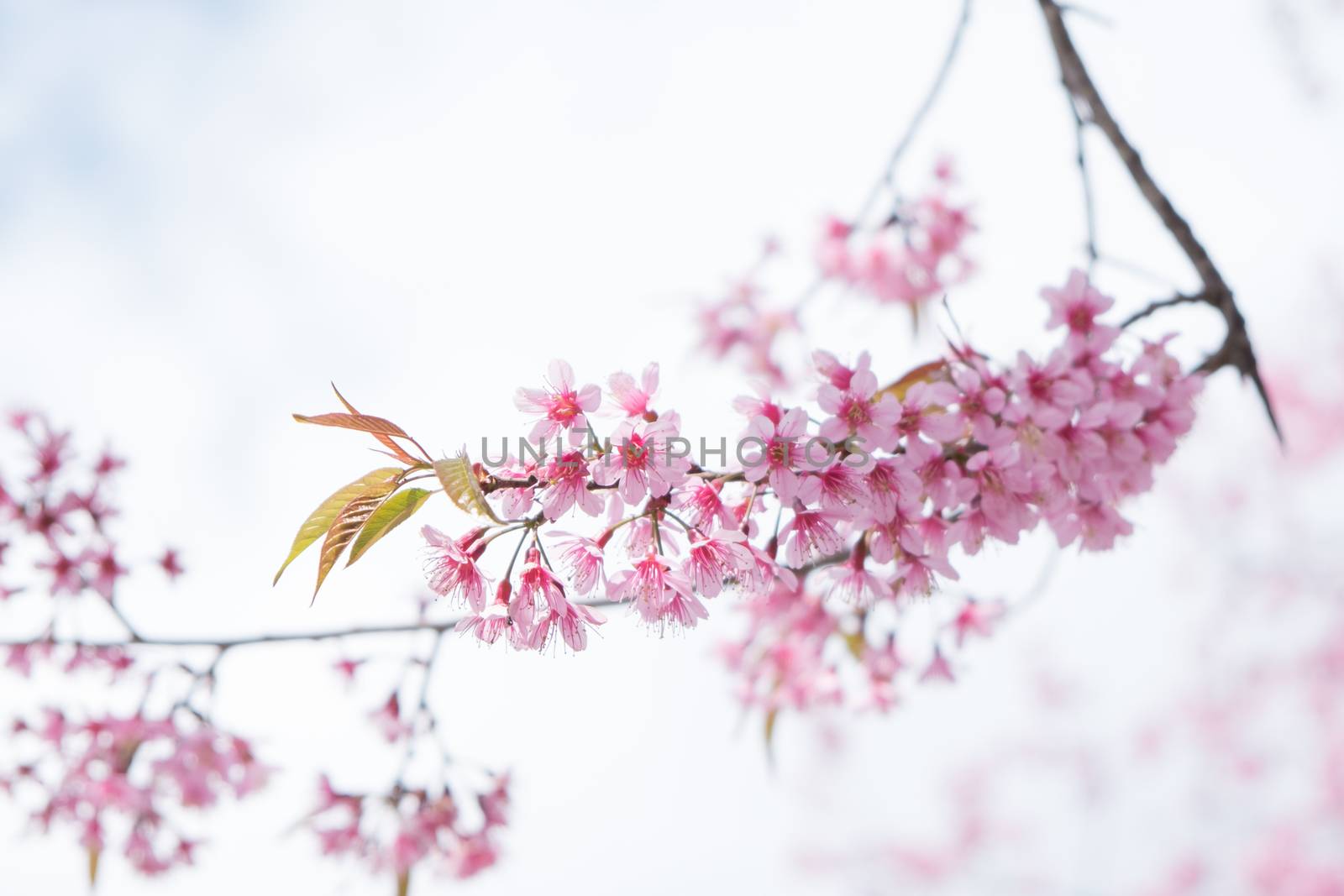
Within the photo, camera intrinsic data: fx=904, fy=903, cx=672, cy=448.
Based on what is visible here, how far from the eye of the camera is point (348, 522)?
102cm

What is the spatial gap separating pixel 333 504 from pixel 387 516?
3.0 inches

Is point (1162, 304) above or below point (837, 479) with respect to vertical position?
above

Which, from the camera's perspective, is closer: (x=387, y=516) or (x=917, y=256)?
(x=387, y=516)

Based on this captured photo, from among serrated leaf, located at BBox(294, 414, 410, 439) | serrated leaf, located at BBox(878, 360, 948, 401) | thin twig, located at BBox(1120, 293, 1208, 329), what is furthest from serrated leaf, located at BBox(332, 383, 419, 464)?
thin twig, located at BBox(1120, 293, 1208, 329)

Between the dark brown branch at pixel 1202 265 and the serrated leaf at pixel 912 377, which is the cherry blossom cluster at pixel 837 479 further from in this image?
the dark brown branch at pixel 1202 265

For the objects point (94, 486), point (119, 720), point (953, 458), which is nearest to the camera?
point (953, 458)

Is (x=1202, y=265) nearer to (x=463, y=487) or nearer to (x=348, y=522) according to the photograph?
(x=463, y=487)

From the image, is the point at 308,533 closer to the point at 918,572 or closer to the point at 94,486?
the point at 918,572

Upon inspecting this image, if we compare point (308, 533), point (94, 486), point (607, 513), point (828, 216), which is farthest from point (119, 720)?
point (828, 216)

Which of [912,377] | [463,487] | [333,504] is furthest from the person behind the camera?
[912,377]

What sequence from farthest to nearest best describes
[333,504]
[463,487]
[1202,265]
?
[1202,265] → [333,504] → [463,487]

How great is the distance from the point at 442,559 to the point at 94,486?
81.5 inches

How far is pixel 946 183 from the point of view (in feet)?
11.8

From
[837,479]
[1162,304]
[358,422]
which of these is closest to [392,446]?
[358,422]
